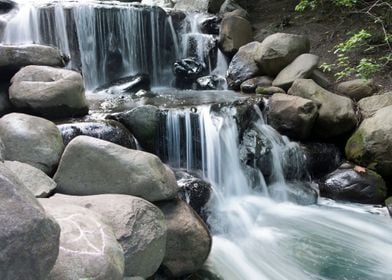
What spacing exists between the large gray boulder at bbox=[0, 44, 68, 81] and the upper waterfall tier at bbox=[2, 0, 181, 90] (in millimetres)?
2662

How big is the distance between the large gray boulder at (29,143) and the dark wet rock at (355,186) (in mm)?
3988

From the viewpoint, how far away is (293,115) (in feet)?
22.1

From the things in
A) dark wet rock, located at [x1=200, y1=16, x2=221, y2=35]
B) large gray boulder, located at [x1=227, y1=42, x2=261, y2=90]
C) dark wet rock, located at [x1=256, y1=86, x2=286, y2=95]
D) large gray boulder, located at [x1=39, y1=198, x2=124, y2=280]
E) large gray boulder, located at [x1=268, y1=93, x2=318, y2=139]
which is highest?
dark wet rock, located at [x1=200, y1=16, x2=221, y2=35]

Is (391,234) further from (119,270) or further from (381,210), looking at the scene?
(119,270)

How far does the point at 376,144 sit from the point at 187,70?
15.4ft

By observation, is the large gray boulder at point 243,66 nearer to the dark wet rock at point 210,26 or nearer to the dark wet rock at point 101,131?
the dark wet rock at point 210,26

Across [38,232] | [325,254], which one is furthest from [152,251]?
[325,254]

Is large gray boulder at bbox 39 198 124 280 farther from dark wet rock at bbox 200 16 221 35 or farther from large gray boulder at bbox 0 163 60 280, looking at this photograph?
dark wet rock at bbox 200 16 221 35

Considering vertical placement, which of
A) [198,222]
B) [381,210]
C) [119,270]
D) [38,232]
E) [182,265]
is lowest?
[381,210]

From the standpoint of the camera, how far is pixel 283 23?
10586mm

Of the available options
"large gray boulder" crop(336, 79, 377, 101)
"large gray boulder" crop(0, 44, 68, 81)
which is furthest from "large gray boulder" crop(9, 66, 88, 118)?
"large gray boulder" crop(336, 79, 377, 101)

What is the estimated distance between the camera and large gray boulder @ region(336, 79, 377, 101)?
745 centimetres

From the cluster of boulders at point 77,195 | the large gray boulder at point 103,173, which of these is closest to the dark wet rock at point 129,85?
the cluster of boulders at point 77,195

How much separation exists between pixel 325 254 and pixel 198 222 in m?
1.72
